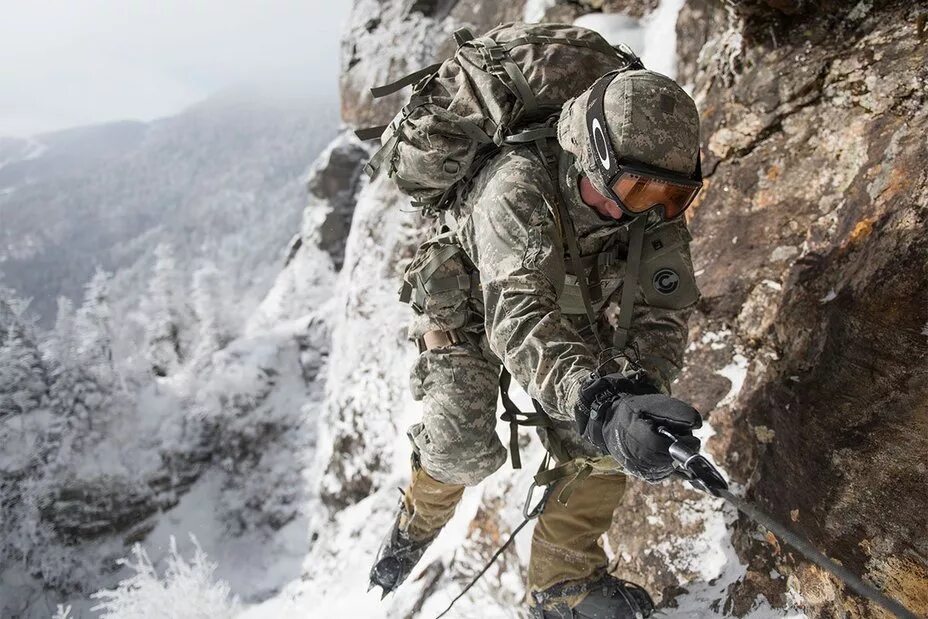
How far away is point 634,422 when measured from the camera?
189 cm

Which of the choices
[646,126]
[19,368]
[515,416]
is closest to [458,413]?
[515,416]

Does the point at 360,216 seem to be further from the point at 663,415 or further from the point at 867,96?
the point at 663,415

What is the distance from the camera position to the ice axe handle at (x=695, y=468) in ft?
5.60

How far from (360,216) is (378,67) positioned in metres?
6.95

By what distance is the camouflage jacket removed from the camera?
239cm

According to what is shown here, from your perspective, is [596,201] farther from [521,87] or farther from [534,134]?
[521,87]

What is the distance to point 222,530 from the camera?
19.4 meters

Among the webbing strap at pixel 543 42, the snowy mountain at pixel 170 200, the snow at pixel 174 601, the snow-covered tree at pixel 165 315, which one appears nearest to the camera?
the webbing strap at pixel 543 42

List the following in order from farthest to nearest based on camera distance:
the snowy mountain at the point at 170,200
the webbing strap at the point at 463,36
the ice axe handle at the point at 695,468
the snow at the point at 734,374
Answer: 1. the snowy mountain at the point at 170,200
2. the snow at the point at 734,374
3. the webbing strap at the point at 463,36
4. the ice axe handle at the point at 695,468

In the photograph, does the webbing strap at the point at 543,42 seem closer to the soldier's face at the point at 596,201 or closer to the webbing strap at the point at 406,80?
the webbing strap at the point at 406,80

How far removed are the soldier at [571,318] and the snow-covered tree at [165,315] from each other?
3653 centimetres

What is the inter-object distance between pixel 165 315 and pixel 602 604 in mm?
39106

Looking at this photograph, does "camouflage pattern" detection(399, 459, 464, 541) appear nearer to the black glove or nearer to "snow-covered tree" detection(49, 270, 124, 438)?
the black glove

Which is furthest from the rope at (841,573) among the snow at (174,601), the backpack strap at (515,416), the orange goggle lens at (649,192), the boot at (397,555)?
the snow at (174,601)
